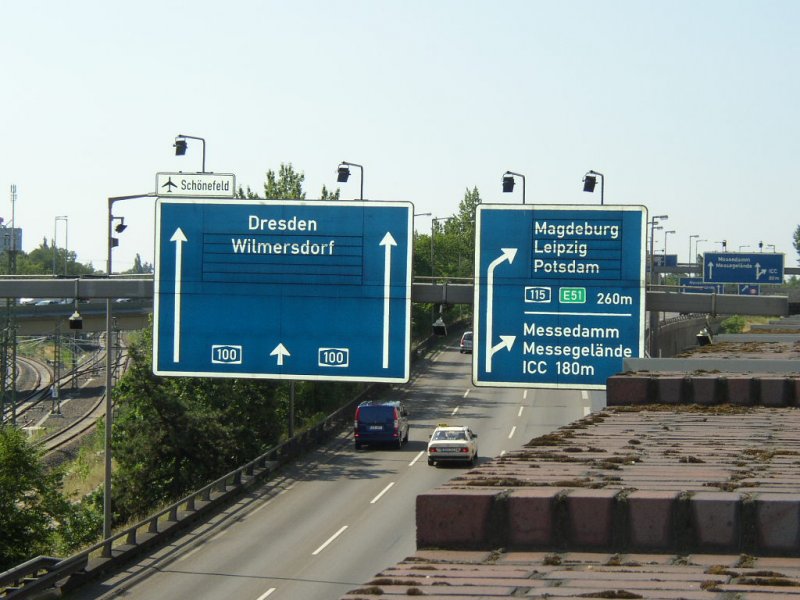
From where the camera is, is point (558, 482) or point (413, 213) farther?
point (413, 213)

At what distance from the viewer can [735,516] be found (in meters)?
6.77

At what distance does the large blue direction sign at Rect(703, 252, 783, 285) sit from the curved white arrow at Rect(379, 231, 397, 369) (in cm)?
5794

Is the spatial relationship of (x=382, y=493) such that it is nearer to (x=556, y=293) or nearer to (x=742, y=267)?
(x=556, y=293)

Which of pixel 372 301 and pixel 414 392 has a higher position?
pixel 372 301

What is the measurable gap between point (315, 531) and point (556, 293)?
1964 centimetres

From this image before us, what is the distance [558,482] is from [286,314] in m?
9.89

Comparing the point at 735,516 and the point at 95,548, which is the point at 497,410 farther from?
the point at 735,516

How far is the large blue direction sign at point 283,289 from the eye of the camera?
17094mm

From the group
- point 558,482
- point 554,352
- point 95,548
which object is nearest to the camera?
point 558,482

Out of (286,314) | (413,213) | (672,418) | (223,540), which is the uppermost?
(413,213)

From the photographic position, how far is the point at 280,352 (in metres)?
17.5

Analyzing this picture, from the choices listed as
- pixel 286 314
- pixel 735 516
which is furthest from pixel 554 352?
pixel 735 516

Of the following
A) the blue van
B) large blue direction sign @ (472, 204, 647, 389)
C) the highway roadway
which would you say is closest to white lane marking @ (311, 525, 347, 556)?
the highway roadway

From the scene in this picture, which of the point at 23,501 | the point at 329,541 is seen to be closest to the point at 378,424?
the point at 329,541
